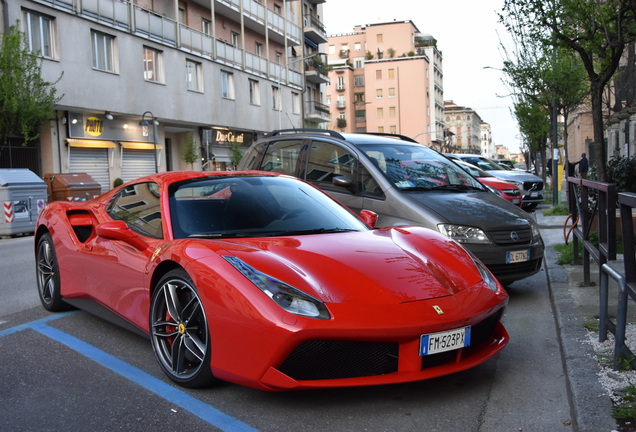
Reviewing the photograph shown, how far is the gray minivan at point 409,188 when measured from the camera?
566 centimetres

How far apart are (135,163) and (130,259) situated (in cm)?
2530

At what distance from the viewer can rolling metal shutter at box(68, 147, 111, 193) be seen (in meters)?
24.4

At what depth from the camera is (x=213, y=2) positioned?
1261 inches

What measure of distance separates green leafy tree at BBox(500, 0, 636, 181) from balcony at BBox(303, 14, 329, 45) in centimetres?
3859

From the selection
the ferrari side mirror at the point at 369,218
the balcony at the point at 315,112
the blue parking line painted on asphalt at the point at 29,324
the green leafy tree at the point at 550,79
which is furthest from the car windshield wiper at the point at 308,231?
the balcony at the point at 315,112

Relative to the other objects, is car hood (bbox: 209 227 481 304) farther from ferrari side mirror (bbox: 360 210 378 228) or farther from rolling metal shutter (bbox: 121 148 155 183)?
rolling metal shutter (bbox: 121 148 155 183)

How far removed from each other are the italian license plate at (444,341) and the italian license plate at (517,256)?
2573mm

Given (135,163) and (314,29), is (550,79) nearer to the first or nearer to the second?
(135,163)

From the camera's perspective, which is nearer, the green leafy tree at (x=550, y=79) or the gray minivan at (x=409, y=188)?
the gray minivan at (x=409, y=188)

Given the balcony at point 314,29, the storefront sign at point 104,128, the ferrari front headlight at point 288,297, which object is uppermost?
the balcony at point 314,29

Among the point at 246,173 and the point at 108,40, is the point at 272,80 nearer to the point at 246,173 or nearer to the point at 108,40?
the point at 108,40

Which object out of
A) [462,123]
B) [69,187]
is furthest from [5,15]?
[462,123]

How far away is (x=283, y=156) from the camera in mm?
7664

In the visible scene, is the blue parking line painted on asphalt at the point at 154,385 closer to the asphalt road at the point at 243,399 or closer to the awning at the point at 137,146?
the asphalt road at the point at 243,399
